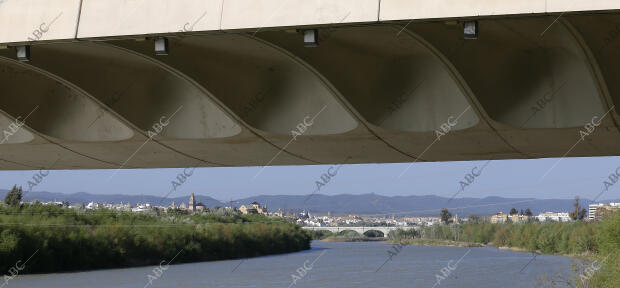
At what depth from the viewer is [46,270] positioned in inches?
2062

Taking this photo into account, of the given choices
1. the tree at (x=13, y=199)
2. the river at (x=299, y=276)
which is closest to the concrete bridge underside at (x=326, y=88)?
the river at (x=299, y=276)

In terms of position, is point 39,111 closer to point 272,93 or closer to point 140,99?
A: point 140,99

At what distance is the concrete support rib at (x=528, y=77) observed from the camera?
822 centimetres

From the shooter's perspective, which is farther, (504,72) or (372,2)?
(504,72)

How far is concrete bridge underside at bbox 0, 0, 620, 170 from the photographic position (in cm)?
798

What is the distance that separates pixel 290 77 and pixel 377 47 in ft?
5.16

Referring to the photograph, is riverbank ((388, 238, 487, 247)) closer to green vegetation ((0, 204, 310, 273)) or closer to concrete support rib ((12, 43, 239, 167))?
green vegetation ((0, 204, 310, 273))

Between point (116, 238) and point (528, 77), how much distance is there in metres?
54.1

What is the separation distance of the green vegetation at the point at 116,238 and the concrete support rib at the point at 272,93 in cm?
3418

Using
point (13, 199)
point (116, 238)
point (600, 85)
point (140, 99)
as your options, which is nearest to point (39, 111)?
point (140, 99)

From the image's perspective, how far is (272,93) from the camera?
1034 centimetres

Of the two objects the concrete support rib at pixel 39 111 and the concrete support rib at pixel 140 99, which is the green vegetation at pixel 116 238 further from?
the concrete support rib at pixel 140 99

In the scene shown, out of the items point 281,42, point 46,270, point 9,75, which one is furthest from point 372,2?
point 46,270

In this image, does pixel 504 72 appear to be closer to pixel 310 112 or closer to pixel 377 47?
pixel 377 47
